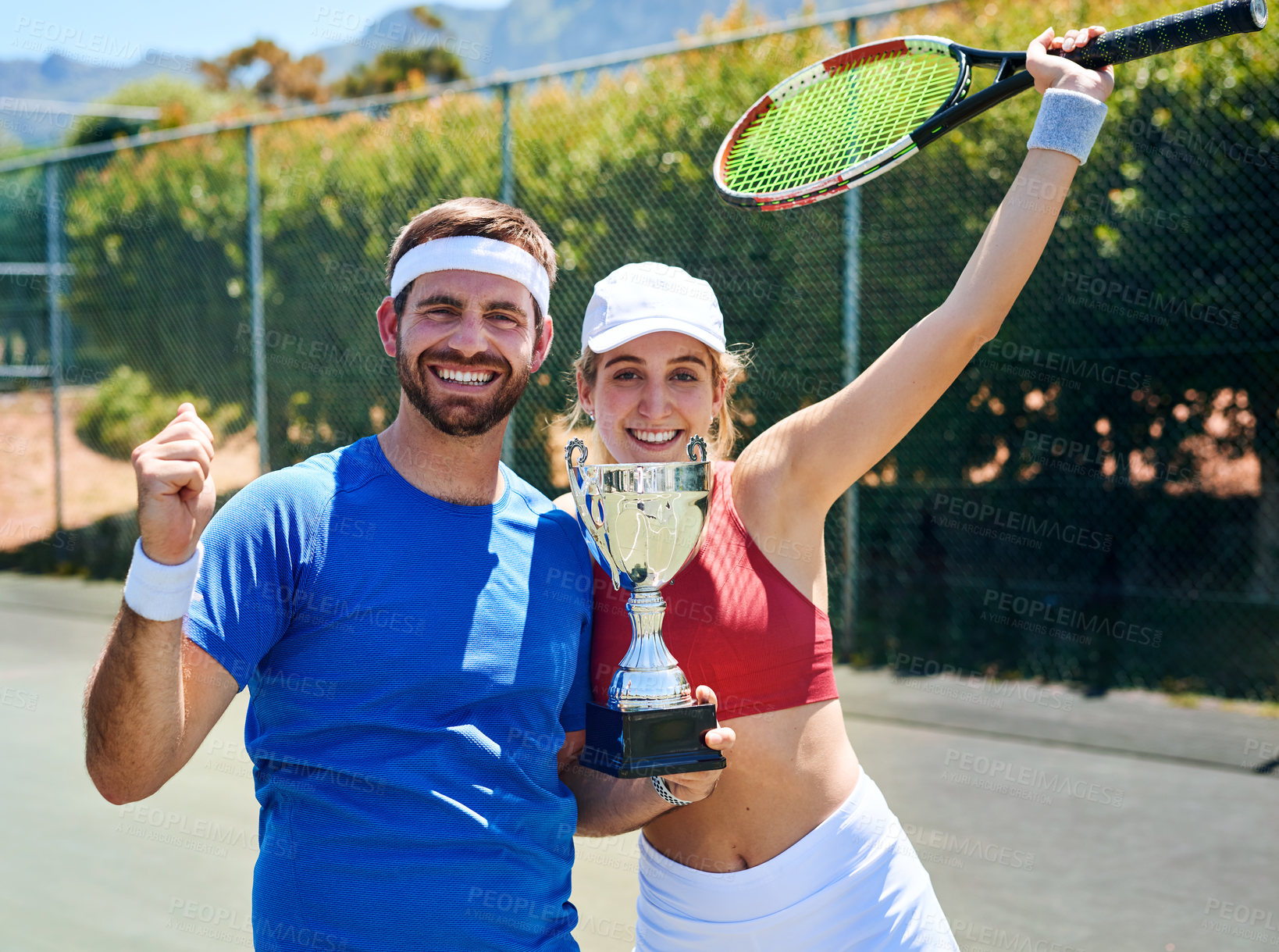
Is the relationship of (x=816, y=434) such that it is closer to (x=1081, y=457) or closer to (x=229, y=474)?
(x=1081, y=457)

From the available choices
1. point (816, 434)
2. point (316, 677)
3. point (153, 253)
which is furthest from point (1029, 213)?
point (153, 253)

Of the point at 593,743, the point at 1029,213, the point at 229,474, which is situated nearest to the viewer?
the point at 1029,213

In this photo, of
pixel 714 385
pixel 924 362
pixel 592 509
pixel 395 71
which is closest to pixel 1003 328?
pixel 714 385

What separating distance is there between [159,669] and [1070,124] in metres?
1.72

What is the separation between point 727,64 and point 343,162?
3.89 m

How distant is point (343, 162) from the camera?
988 cm

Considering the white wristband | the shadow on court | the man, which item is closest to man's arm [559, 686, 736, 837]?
the man

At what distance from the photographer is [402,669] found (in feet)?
6.01

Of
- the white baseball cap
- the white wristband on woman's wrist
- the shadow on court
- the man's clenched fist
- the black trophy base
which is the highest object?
the white wristband on woman's wrist

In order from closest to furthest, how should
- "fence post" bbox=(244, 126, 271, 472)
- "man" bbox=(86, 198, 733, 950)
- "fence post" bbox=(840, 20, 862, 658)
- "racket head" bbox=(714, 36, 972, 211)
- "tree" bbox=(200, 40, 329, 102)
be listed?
"man" bbox=(86, 198, 733, 950) < "racket head" bbox=(714, 36, 972, 211) < "fence post" bbox=(840, 20, 862, 658) < "fence post" bbox=(244, 126, 271, 472) < "tree" bbox=(200, 40, 329, 102)

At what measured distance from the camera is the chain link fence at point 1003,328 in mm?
6582

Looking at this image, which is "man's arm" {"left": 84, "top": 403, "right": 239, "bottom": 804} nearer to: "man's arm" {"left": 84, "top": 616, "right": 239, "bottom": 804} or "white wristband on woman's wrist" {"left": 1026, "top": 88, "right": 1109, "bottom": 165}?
"man's arm" {"left": 84, "top": 616, "right": 239, "bottom": 804}

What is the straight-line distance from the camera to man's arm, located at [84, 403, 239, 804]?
151 centimetres

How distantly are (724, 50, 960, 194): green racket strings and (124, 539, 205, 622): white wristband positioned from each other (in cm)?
167
